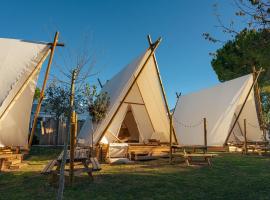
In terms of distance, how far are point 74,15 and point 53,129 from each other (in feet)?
32.3

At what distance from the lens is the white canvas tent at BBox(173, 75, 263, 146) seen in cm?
1450

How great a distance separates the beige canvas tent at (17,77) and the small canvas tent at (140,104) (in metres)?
2.93

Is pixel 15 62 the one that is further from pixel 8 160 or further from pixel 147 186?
pixel 147 186

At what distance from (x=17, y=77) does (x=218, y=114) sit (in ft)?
39.0

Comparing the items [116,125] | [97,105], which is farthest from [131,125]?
[97,105]

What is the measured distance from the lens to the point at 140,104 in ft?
43.5

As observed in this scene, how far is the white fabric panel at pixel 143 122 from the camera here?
1310 centimetres

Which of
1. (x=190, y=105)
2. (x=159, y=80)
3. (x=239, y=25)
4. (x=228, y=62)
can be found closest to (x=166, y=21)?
(x=159, y=80)

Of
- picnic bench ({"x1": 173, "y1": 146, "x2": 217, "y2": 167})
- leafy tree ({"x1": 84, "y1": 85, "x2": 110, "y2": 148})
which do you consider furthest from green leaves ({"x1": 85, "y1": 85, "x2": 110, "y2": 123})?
picnic bench ({"x1": 173, "y1": 146, "x2": 217, "y2": 167})

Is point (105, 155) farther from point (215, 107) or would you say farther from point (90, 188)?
point (215, 107)

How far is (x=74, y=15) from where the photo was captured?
810 centimetres

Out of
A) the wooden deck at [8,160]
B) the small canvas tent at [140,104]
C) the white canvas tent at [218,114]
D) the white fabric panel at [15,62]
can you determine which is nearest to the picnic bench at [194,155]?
the small canvas tent at [140,104]

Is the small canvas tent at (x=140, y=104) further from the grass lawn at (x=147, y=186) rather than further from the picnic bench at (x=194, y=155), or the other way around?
the grass lawn at (x=147, y=186)

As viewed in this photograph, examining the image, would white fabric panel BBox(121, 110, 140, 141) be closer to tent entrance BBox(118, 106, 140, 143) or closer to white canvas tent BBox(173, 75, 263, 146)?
tent entrance BBox(118, 106, 140, 143)
